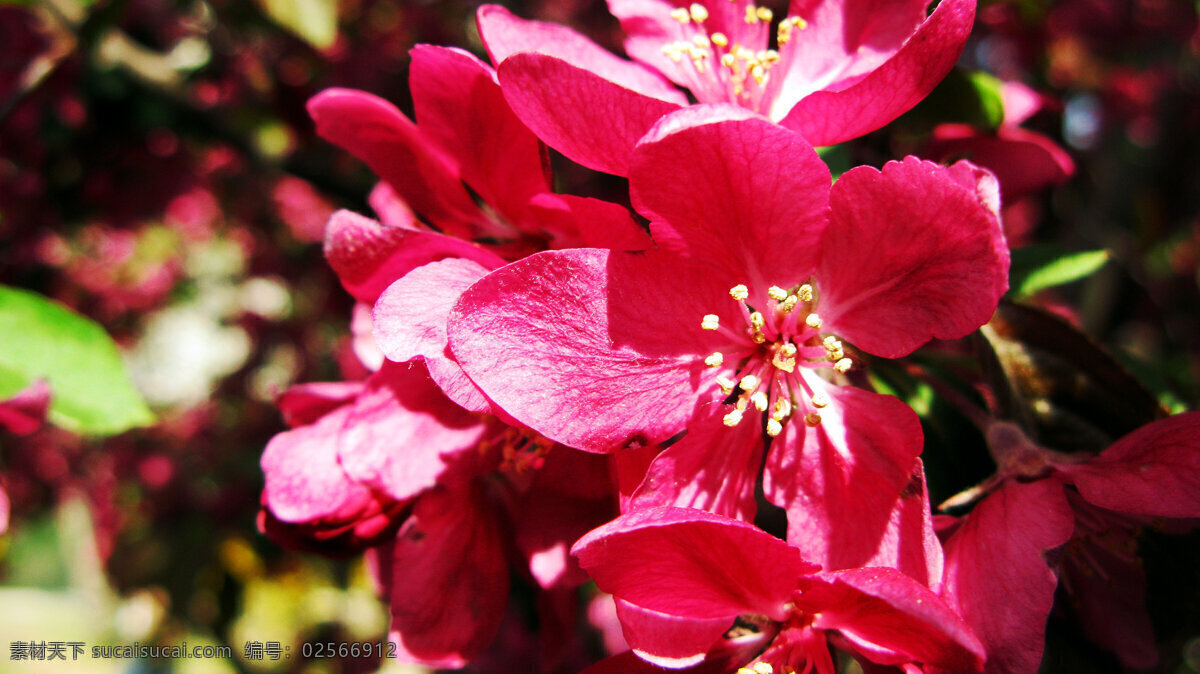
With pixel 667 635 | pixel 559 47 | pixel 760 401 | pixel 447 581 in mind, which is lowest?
pixel 447 581

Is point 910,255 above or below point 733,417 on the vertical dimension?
Result: above

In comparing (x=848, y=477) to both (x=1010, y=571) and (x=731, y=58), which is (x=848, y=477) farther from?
(x=731, y=58)

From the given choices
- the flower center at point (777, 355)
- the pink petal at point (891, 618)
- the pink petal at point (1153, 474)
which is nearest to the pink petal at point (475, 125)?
the flower center at point (777, 355)

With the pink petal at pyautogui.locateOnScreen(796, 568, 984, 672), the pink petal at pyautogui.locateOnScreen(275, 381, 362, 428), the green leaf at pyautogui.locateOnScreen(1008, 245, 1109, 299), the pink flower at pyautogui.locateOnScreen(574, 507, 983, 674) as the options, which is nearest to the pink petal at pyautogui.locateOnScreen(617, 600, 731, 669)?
the pink flower at pyautogui.locateOnScreen(574, 507, 983, 674)

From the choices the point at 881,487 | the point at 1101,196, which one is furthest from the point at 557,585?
the point at 1101,196

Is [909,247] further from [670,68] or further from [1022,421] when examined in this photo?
[670,68]

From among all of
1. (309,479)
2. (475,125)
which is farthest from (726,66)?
(309,479)

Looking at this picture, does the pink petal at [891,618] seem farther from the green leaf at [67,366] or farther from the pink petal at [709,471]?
the green leaf at [67,366]
